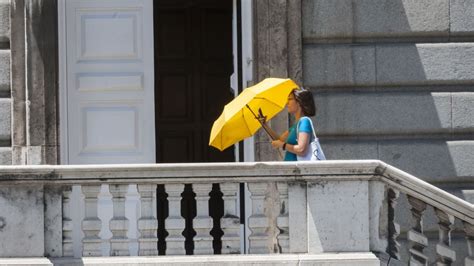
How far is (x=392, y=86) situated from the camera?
427 inches

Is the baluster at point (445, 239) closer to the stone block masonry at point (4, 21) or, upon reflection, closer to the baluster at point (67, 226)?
the baluster at point (67, 226)

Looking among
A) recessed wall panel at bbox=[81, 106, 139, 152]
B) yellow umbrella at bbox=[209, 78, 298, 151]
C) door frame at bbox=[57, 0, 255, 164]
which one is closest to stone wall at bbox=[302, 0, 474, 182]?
door frame at bbox=[57, 0, 255, 164]

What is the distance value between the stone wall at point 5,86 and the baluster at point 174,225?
2.64 m

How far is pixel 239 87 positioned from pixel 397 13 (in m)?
1.55

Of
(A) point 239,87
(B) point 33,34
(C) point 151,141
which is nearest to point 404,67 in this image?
(A) point 239,87

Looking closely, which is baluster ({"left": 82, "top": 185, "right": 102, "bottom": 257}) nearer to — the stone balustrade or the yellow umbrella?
the stone balustrade

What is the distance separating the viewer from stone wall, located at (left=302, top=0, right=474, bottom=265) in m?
10.8

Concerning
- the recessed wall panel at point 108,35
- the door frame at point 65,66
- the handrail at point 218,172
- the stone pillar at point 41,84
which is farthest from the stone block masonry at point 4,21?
the handrail at point 218,172

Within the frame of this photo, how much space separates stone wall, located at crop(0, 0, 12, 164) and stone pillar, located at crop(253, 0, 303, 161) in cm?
216

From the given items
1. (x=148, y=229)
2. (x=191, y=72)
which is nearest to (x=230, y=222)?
(x=148, y=229)

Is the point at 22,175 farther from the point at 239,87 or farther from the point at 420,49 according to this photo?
the point at 420,49

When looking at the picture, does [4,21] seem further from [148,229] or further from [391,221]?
[391,221]

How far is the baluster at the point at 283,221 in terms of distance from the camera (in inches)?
333

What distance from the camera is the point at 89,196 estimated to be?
8430mm
